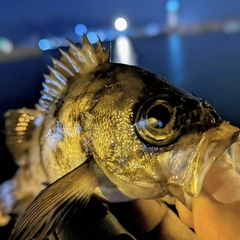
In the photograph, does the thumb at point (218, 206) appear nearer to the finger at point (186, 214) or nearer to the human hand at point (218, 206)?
the human hand at point (218, 206)

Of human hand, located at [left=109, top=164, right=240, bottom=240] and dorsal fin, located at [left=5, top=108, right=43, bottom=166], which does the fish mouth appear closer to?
human hand, located at [left=109, top=164, right=240, bottom=240]

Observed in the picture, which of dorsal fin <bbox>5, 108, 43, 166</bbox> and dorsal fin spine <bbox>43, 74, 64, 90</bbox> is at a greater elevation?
dorsal fin spine <bbox>43, 74, 64, 90</bbox>

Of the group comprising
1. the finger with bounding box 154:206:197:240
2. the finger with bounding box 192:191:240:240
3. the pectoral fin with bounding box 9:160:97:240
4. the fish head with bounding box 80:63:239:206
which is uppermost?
the fish head with bounding box 80:63:239:206

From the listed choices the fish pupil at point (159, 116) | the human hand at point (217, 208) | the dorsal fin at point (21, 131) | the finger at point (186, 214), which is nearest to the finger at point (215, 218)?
the human hand at point (217, 208)

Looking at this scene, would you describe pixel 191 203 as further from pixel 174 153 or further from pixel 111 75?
pixel 111 75

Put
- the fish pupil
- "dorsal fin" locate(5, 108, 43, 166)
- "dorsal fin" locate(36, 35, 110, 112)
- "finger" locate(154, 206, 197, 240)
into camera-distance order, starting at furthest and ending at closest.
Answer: "dorsal fin" locate(5, 108, 43, 166) < "dorsal fin" locate(36, 35, 110, 112) < "finger" locate(154, 206, 197, 240) < the fish pupil

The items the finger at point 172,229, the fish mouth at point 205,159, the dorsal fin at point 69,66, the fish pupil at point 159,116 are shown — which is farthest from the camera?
the dorsal fin at point 69,66

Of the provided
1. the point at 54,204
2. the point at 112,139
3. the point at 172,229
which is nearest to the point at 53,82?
the point at 112,139

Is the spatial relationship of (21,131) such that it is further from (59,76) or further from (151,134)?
(151,134)

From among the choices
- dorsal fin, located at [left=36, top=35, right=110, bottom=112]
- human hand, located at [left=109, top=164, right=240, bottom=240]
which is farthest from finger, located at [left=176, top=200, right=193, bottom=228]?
dorsal fin, located at [left=36, top=35, right=110, bottom=112]
